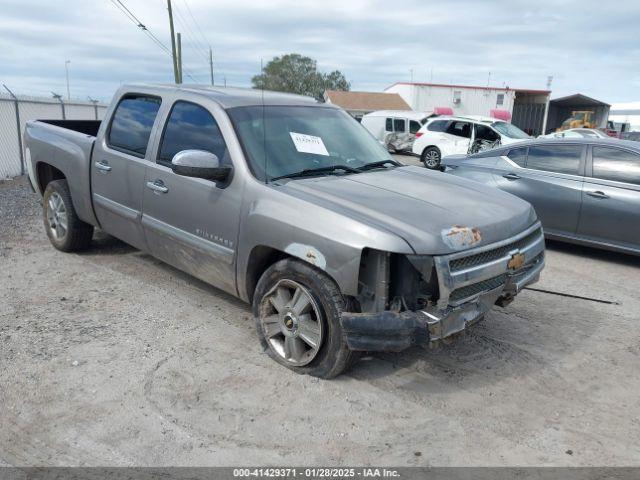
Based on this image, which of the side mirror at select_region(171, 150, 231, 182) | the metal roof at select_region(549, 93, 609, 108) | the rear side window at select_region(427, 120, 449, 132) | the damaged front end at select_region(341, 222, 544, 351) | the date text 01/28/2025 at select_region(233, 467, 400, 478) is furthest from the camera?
the metal roof at select_region(549, 93, 609, 108)

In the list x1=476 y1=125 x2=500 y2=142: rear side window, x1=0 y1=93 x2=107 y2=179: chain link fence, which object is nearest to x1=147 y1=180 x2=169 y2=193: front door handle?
x1=0 y1=93 x2=107 y2=179: chain link fence

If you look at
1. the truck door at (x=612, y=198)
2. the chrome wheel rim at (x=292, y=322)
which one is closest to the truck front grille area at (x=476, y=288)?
the chrome wheel rim at (x=292, y=322)

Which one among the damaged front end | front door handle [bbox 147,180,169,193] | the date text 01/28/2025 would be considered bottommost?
the date text 01/28/2025

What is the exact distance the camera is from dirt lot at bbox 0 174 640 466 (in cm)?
284

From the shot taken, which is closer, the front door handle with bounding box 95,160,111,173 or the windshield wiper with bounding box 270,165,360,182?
the windshield wiper with bounding box 270,165,360,182

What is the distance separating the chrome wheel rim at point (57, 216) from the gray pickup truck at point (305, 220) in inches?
30.3

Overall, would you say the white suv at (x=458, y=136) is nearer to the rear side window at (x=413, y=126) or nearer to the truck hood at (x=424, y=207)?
the rear side window at (x=413, y=126)

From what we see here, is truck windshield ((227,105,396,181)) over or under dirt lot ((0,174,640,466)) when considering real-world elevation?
over

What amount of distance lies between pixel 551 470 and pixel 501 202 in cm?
186

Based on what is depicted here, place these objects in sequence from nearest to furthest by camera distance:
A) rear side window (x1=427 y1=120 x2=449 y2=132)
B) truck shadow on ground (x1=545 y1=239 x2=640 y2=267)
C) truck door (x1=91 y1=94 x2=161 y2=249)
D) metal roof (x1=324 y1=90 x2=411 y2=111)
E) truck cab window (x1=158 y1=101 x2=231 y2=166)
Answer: truck cab window (x1=158 y1=101 x2=231 y2=166), truck door (x1=91 y1=94 x2=161 y2=249), truck shadow on ground (x1=545 y1=239 x2=640 y2=267), rear side window (x1=427 y1=120 x2=449 y2=132), metal roof (x1=324 y1=90 x2=411 y2=111)

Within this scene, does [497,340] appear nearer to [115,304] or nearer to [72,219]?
[115,304]

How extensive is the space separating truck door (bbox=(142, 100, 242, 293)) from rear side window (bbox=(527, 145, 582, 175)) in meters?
4.81

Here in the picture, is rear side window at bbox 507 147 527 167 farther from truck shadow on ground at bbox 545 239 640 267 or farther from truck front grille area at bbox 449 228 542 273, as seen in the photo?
truck front grille area at bbox 449 228 542 273

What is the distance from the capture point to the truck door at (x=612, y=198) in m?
6.16
